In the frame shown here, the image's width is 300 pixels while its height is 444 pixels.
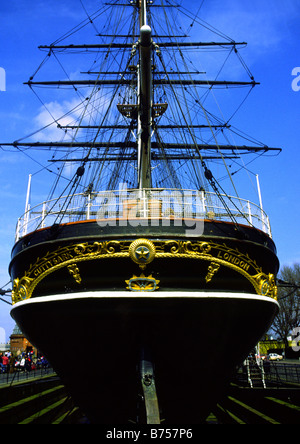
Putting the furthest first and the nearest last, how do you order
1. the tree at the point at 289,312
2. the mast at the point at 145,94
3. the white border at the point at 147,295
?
the tree at the point at 289,312
the mast at the point at 145,94
the white border at the point at 147,295

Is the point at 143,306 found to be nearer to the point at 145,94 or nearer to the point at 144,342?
the point at 144,342

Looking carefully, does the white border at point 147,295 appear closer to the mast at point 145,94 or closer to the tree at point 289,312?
the mast at point 145,94

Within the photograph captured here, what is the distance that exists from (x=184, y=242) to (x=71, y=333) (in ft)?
8.17

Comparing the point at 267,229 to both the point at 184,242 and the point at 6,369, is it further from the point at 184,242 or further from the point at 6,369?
the point at 6,369

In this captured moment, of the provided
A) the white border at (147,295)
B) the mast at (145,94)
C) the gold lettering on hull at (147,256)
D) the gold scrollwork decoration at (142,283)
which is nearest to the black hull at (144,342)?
the white border at (147,295)

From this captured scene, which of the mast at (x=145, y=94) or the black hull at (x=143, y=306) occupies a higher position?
the mast at (x=145, y=94)

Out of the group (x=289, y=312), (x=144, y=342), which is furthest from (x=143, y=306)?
(x=289, y=312)

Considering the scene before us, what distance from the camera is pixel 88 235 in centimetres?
645

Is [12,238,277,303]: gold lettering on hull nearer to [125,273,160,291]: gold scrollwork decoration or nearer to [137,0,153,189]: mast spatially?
[125,273,160,291]: gold scrollwork decoration

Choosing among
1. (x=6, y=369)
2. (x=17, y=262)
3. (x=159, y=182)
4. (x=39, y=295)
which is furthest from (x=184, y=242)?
(x=159, y=182)
